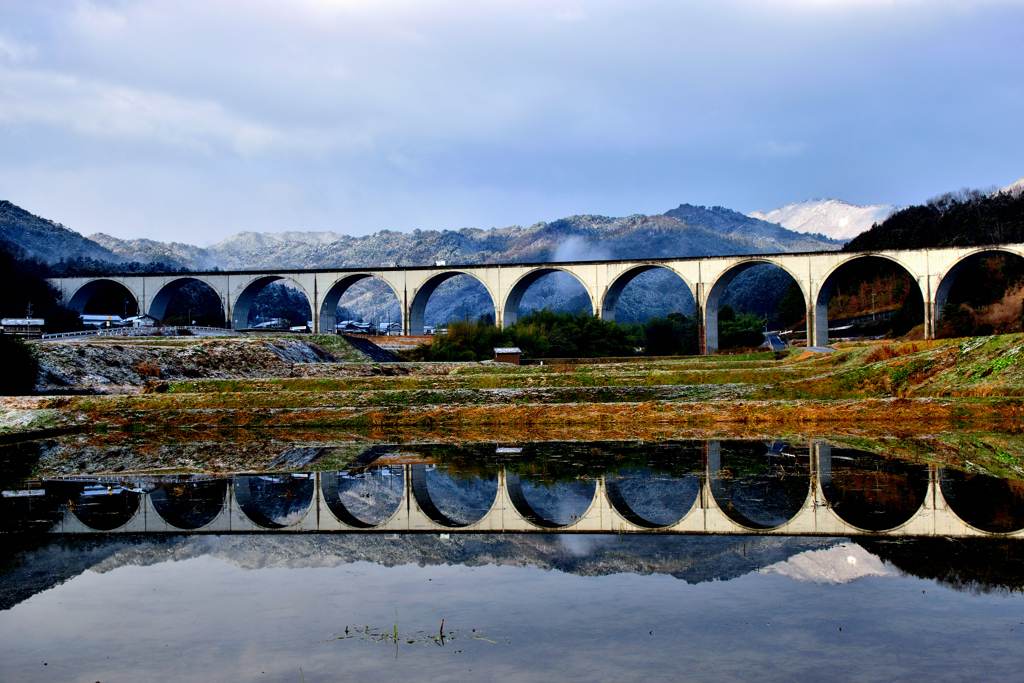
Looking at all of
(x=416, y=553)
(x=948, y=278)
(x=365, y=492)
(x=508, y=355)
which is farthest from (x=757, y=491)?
(x=948, y=278)

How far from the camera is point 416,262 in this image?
6634 inches

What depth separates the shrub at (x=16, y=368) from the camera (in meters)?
16.5

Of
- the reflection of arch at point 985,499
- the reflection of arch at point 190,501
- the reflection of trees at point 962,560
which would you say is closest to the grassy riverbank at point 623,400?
the reflection of arch at point 985,499

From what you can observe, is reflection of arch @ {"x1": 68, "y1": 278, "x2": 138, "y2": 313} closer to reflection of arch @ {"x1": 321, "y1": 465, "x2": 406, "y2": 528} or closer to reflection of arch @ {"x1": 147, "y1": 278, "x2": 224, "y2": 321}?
reflection of arch @ {"x1": 147, "y1": 278, "x2": 224, "y2": 321}

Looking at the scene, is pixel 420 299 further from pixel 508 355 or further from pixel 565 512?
pixel 565 512

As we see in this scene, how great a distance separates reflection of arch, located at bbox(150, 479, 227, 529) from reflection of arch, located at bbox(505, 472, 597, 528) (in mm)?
2138

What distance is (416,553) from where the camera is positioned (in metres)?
4.50

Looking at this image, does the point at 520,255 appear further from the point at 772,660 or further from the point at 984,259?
the point at 772,660

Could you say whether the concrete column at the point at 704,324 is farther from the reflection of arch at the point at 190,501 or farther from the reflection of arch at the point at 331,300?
the reflection of arch at the point at 190,501

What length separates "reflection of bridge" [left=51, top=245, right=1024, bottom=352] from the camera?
36.6m

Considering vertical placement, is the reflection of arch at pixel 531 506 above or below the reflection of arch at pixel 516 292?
below

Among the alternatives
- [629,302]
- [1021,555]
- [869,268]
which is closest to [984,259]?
[869,268]

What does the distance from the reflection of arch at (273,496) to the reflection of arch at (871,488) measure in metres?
3.68

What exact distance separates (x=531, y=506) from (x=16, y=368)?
50.3 ft
